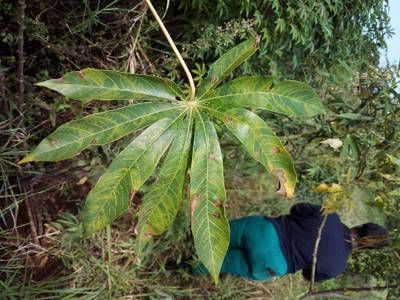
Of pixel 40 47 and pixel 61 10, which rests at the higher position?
pixel 61 10

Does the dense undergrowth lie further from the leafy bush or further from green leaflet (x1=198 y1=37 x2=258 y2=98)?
green leaflet (x1=198 y1=37 x2=258 y2=98)

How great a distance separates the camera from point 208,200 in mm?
939

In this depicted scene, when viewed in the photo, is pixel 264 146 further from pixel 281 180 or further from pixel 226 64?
pixel 226 64

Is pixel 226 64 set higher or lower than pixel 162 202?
higher

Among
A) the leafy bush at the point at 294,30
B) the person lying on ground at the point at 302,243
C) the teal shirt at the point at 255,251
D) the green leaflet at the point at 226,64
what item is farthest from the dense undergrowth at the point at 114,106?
the green leaflet at the point at 226,64

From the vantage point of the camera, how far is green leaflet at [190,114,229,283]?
898mm

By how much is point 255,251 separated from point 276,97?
1.12 metres

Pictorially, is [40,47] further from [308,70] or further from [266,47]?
[308,70]

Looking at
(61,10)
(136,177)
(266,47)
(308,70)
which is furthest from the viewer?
(308,70)

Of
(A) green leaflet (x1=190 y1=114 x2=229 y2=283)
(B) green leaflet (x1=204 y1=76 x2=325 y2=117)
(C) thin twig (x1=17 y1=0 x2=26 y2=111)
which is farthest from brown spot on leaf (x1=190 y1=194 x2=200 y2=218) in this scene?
(C) thin twig (x1=17 y1=0 x2=26 y2=111)

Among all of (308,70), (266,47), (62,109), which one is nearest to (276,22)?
(266,47)

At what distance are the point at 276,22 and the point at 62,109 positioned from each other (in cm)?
100

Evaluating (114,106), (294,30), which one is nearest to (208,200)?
(114,106)

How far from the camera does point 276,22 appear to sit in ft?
5.95
